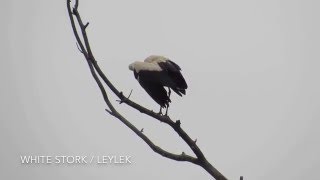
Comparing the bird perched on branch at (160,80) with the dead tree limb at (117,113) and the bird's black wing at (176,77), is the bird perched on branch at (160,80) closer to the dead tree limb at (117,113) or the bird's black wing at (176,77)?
the bird's black wing at (176,77)

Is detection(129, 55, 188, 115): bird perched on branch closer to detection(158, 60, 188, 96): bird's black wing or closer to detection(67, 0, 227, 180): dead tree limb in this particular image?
detection(158, 60, 188, 96): bird's black wing

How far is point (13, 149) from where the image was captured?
200 meters

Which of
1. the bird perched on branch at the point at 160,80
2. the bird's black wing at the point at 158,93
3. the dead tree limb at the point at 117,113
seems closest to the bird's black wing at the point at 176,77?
the bird perched on branch at the point at 160,80

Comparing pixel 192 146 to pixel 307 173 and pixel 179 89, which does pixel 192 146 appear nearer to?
pixel 179 89

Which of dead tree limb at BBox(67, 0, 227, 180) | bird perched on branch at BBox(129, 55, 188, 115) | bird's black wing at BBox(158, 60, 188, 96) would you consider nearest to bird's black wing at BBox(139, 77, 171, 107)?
bird perched on branch at BBox(129, 55, 188, 115)

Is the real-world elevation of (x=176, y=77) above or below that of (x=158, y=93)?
above

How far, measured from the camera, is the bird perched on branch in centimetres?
891

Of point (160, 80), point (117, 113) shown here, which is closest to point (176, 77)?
point (160, 80)

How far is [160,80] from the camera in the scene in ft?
29.4

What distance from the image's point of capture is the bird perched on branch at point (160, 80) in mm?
8914

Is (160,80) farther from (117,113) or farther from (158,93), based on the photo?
(117,113)

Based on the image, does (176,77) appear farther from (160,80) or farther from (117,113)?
(117,113)

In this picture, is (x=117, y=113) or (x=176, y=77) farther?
(x=176, y=77)

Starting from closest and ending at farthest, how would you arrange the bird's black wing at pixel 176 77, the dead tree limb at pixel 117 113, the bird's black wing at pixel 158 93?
the dead tree limb at pixel 117 113 → the bird's black wing at pixel 176 77 → the bird's black wing at pixel 158 93
